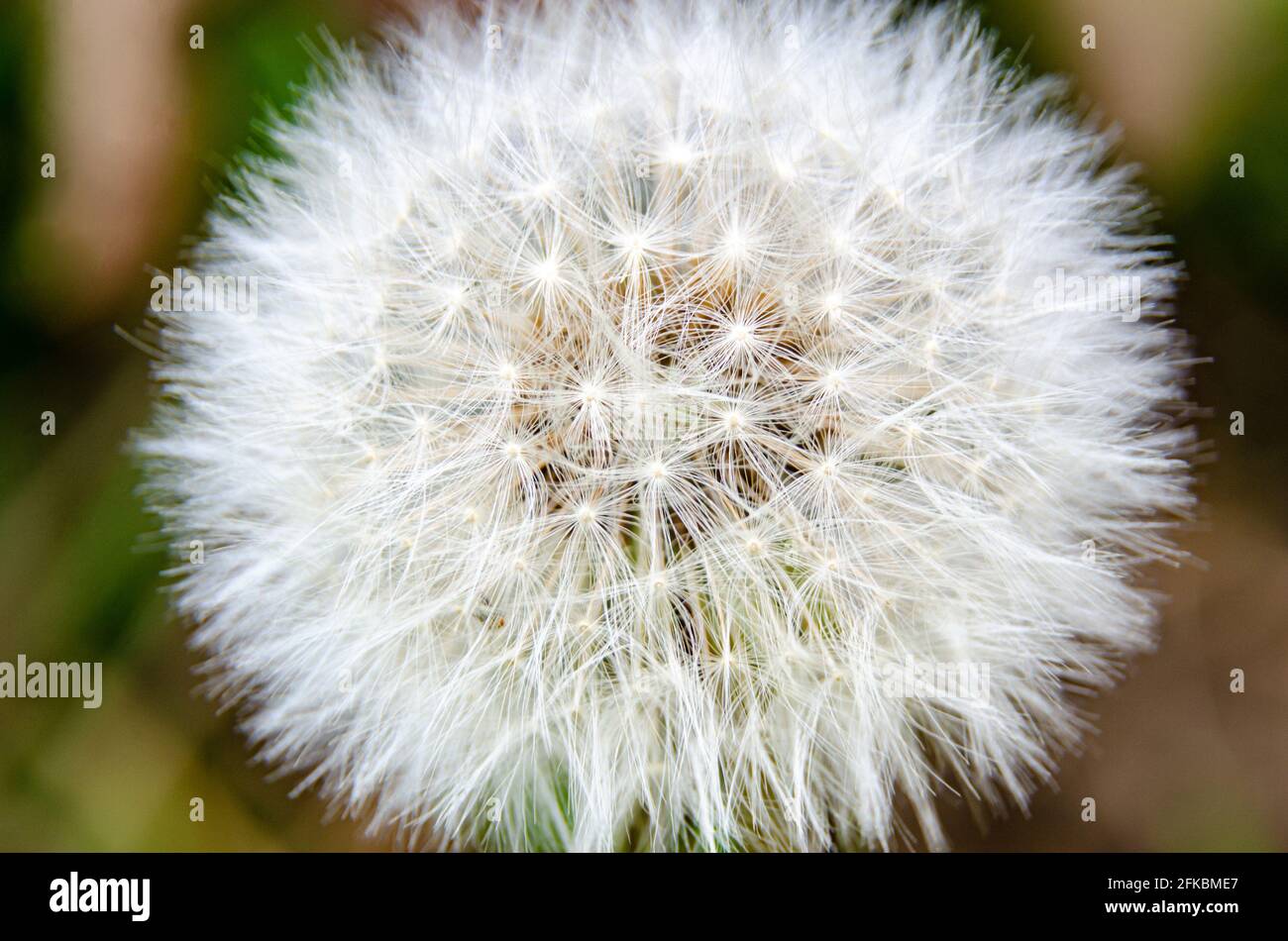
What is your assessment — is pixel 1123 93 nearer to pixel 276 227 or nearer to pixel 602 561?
pixel 602 561

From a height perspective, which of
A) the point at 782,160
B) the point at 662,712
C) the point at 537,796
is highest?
the point at 782,160

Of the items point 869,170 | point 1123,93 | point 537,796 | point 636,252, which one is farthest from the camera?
point 1123,93

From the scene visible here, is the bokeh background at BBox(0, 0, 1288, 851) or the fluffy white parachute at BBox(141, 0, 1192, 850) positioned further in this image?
the bokeh background at BBox(0, 0, 1288, 851)

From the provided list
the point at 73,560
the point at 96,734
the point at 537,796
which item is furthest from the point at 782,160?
the point at 96,734

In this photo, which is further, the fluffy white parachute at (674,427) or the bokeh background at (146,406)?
the bokeh background at (146,406)
